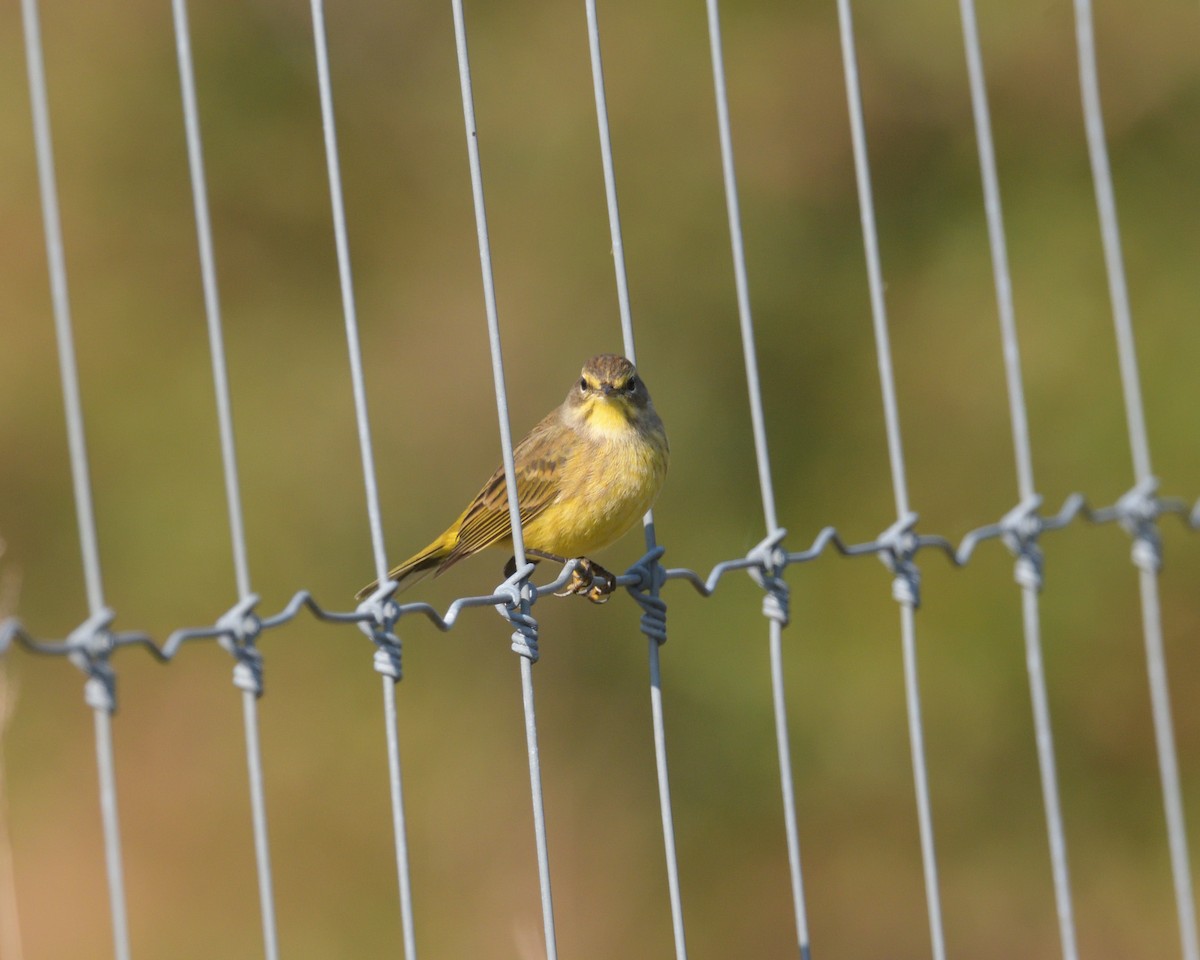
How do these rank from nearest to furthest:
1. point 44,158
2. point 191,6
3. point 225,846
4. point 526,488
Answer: point 44,158 → point 526,488 → point 225,846 → point 191,6

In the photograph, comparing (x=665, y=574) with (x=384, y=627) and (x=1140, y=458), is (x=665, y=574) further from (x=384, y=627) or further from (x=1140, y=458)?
(x=1140, y=458)

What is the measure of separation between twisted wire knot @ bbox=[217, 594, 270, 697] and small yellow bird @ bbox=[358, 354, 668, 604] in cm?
164

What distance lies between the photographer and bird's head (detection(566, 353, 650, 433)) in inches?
165

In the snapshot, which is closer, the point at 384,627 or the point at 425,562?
the point at 384,627

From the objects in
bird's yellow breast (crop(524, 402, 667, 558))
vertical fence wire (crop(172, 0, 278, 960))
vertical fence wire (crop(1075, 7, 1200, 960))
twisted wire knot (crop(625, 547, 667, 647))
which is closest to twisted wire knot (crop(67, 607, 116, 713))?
vertical fence wire (crop(172, 0, 278, 960))

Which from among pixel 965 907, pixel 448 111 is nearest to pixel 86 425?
pixel 448 111

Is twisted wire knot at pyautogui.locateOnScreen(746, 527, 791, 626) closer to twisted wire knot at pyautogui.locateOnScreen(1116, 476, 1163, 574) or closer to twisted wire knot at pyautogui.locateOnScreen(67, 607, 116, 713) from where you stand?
twisted wire knot at pyautogui.locateOnScreen(1116, 476, 1163, 574)

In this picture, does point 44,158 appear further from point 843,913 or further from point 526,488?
point 843,913

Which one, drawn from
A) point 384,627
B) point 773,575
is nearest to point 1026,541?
point 773,575

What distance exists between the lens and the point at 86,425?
7.20 metres

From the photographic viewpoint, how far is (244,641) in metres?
2.06

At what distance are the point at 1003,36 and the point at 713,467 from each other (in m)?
2.67

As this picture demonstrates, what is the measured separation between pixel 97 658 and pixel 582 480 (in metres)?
2.29

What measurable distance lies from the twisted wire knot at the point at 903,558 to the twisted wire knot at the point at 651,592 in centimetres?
54
